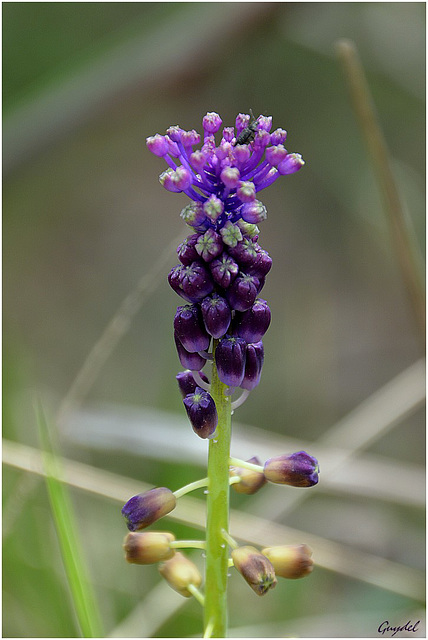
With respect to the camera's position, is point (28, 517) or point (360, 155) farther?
point (360, 155)

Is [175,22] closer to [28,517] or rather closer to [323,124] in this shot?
[323,124]

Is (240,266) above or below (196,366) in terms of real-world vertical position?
above

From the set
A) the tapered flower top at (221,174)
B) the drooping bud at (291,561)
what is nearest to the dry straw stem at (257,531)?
the drooping bud at (291,561)

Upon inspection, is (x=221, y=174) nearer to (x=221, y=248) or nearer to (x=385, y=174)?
(x=221, y=248)

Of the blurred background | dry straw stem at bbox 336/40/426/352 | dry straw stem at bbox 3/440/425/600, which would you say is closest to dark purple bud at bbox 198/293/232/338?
the blurred background

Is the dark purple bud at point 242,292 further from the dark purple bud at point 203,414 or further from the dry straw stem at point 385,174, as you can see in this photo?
the dry straw stem at point 385,174

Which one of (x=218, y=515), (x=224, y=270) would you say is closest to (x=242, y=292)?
(x=224, y=270)

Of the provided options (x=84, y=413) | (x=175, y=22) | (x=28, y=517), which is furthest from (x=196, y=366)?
(x=175, y=22)
